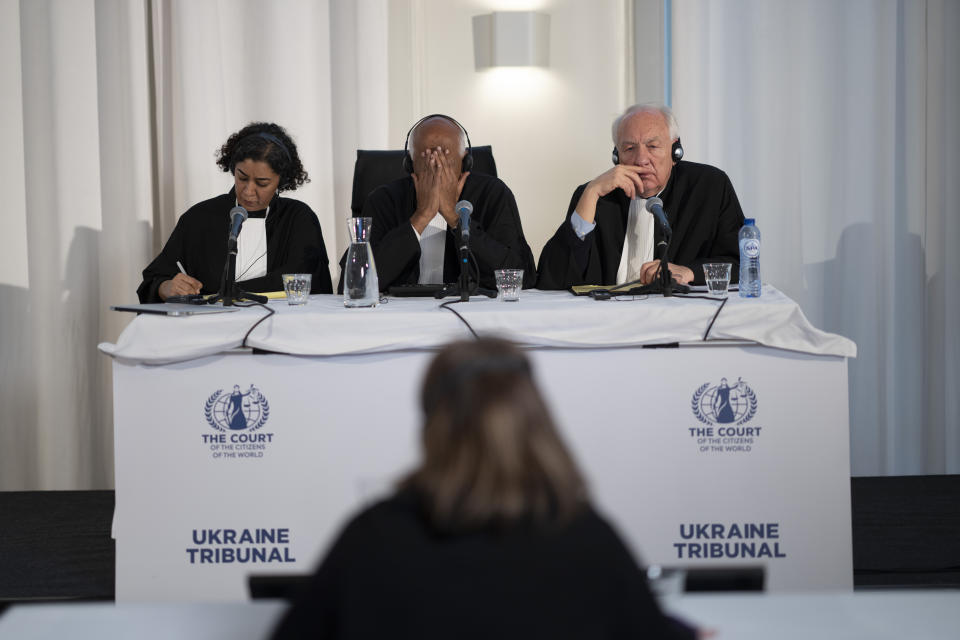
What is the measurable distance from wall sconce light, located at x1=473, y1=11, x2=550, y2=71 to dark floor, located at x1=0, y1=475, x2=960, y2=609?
2.52 meters

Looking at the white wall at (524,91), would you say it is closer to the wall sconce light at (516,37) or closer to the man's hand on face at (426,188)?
the wall sconce light at (516,37)

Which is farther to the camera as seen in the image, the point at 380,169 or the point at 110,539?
the point at 380,169

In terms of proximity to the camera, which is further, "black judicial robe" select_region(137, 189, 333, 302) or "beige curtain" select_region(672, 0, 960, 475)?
"beige curtain" select_region(672, 0, 960, 475)

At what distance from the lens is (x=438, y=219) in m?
3.51

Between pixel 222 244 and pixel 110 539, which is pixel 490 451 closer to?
pixel 222 244

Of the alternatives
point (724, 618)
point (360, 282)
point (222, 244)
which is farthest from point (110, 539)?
point (724, 618)

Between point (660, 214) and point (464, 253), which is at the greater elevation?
point (660, 214)

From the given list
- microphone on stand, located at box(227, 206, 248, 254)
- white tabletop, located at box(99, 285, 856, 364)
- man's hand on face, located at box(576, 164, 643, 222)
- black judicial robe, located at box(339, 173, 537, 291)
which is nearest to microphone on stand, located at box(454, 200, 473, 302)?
black judicial robe, located at box(339, 173, 537, 291)

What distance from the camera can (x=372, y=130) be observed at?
4465 millimetres

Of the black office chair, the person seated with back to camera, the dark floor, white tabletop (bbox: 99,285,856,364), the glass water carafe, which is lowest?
the dark floor

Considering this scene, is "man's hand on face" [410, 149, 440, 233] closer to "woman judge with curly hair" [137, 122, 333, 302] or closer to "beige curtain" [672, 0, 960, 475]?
"woman judge with curly hair" [137, 122, 333, 302]

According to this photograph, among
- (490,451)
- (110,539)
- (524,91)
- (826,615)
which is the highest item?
(524,91)

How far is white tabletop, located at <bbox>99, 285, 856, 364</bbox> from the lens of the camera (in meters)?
2.54

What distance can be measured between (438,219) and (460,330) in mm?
1023
